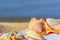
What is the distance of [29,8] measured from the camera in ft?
7.64

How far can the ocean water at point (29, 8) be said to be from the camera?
2.30 m

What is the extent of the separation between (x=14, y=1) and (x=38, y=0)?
0.31m

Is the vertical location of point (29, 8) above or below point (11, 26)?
above

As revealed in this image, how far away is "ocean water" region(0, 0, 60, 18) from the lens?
90.7 inches

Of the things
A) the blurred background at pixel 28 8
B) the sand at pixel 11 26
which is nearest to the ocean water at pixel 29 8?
the blurred background at pixel 28 8

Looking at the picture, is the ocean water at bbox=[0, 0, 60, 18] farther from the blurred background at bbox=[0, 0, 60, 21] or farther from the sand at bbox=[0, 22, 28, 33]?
the sand at bbox=[0, 22, 28, 33]

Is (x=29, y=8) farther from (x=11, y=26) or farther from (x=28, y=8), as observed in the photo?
(x=11, y=26)

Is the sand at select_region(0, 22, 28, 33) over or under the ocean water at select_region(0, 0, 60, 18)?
under

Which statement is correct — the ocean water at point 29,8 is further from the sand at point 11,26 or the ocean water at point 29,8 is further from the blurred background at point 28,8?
the sand at point 11,26

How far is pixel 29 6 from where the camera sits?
2.33 m

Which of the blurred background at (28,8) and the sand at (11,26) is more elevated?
the blurred background at (28,8)

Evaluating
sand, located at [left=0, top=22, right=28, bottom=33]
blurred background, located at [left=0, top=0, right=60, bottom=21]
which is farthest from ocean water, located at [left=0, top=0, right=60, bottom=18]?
sand, located at [left=0, top=22, right=28, bottom=33]

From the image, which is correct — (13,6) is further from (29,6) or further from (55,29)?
(55,29)

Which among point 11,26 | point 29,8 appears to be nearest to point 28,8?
point 29,8
